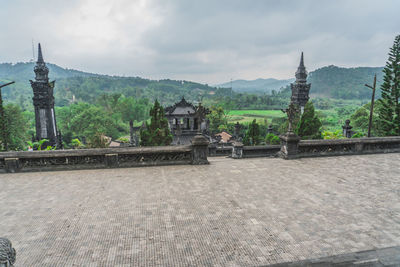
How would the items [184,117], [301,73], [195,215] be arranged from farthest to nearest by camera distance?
1. [301,73]
2. [184,117]
3. [195,215]

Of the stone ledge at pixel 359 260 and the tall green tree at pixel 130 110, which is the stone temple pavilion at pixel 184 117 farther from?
the tall green tree at pixel 130 110

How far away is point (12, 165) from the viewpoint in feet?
27.6

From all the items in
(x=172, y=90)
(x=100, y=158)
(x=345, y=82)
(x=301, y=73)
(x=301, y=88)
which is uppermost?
(x=345, y=82)

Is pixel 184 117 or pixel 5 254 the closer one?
pixel 5 254

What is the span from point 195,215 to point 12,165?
7057 mm

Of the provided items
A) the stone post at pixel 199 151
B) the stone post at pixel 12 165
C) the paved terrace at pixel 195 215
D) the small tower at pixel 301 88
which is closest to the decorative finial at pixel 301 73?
the small tower at pixel 301 88

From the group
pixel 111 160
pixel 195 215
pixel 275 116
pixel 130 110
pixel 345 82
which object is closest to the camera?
pixel 195 215

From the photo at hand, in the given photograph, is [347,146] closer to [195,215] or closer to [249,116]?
[195,215]

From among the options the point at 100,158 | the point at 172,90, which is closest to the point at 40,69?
the point at 100,158

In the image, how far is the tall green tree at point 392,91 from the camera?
2148cm

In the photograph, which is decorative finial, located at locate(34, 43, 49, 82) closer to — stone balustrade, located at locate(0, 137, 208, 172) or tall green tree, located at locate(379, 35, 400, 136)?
stone balustrade, located at locate(0, 137, 208, 172)

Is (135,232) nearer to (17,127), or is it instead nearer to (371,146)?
(371,146)

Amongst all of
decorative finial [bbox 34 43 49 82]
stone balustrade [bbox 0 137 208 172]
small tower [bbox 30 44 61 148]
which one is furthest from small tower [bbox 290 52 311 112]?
decorative finial [bbox 34 43 49 82]

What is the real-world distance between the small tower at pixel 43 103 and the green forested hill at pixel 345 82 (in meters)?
185
